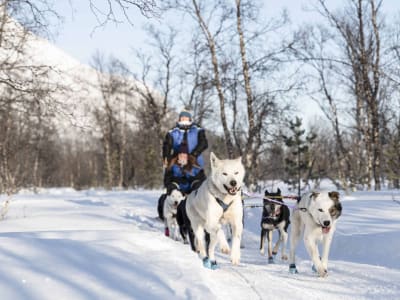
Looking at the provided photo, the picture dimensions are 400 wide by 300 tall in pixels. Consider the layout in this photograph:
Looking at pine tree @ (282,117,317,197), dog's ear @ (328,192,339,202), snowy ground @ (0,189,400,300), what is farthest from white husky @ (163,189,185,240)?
pine tree @ (282,117,317,197)

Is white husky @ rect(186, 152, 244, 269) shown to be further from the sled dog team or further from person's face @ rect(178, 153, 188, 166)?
person's face @ rect(178, 153, 188, 166)

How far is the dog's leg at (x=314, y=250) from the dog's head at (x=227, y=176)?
93 cm

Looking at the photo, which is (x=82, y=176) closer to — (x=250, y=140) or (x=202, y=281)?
(x=250, y=140)

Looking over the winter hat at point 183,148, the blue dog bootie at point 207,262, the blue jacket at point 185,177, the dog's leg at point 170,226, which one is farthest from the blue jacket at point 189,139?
the blue dog bootie at point 207,262

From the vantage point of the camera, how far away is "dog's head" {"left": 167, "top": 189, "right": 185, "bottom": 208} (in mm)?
7695

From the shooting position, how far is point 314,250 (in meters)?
4.77

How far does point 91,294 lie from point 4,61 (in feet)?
20.1

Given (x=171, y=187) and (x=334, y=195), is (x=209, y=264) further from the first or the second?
(x=171, y=187)

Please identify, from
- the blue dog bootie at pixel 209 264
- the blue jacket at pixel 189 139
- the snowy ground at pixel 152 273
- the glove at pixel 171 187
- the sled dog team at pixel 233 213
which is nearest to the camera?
the snowy ground at pixel 152 273

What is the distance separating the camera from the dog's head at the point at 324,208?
4723 millimetres

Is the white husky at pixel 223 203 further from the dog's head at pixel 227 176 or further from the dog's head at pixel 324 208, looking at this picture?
the dog's head at pixel 324 208

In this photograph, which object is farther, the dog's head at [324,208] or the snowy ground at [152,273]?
the dog's head at [324,208]

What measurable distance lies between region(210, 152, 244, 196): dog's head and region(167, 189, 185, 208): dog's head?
9.78 feet

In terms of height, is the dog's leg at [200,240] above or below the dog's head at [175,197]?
below
